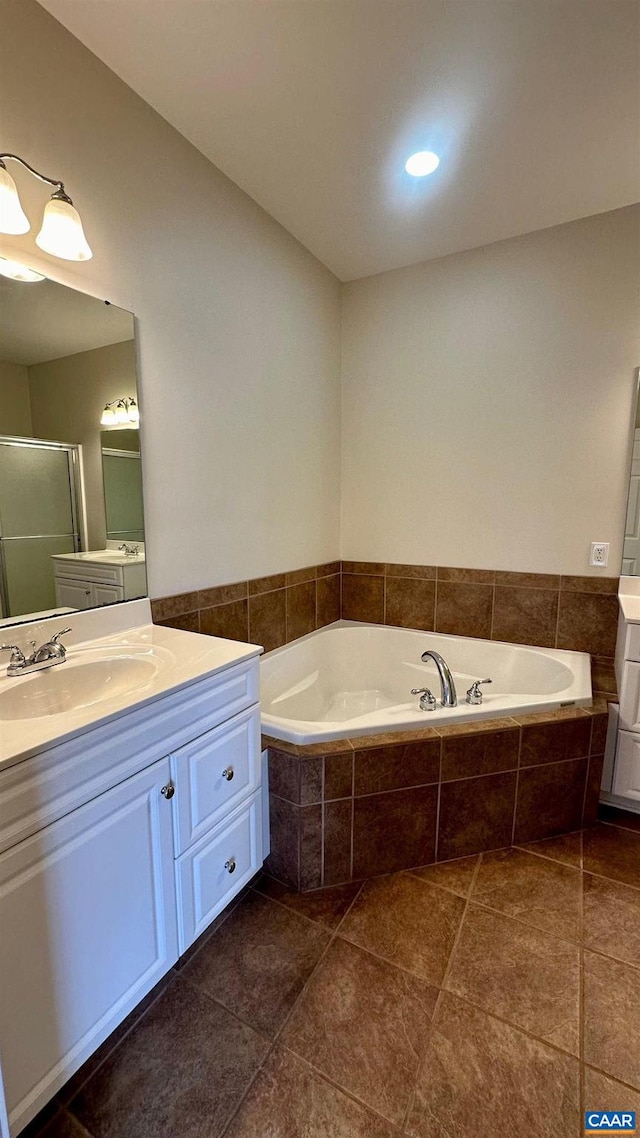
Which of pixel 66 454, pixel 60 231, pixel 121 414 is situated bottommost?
pixel 66 454

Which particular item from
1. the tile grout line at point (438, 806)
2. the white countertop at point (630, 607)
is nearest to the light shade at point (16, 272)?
the tile grout line at point (438, 806)

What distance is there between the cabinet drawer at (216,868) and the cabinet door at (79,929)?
5cm

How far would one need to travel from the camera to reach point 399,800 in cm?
166

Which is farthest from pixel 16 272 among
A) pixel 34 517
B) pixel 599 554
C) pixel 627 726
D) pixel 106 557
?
pixel 627 726

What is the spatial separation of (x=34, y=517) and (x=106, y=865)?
0.91 meters

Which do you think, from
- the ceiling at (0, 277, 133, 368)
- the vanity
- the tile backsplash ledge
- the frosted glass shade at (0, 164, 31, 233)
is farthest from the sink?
the frosted glass shade at (0, 164, 31, 233)

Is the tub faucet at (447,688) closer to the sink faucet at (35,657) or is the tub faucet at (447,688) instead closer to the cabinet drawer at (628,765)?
the cabinet drawer at (628,765)

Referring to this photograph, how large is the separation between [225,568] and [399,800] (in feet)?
3.68

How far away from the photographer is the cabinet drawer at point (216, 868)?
124cm

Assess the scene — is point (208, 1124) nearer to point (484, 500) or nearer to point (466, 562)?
point (466, 562)

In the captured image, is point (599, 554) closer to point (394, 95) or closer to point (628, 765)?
point (628, 765)

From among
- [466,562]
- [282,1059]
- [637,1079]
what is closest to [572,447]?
[466,562]

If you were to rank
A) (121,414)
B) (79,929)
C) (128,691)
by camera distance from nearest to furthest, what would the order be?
1. (79,929)
2. (128,691)
3. (121,414)

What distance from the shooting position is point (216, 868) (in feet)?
4.42
